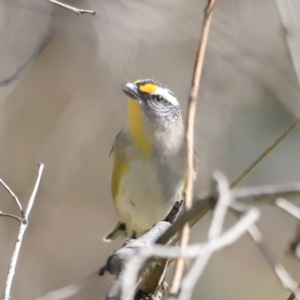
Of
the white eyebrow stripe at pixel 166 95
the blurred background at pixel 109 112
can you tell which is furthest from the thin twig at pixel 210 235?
the white eyebrow stripe at pixel 166 95

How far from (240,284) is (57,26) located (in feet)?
9.33

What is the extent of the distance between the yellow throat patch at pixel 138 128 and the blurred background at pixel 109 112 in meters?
0.31

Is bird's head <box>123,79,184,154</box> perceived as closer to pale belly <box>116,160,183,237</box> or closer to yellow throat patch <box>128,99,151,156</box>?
yellow throat patch <box>128,99,151,156</box>

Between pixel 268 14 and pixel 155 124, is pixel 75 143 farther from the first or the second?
pixel 268 14

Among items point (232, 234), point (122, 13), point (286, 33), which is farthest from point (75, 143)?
point (232, 234)

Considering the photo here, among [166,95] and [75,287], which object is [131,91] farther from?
[75,287]

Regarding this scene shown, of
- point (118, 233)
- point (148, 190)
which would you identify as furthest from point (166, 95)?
point (118, 233)

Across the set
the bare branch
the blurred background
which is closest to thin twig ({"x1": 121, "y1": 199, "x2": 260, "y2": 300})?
the bare branch

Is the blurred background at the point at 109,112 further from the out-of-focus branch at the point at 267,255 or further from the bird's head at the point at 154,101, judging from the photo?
the out-of-focus branch at the point at 267,255

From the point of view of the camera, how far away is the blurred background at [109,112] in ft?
8.96

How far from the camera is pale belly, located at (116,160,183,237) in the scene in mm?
2432

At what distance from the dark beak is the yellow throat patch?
0.03 m

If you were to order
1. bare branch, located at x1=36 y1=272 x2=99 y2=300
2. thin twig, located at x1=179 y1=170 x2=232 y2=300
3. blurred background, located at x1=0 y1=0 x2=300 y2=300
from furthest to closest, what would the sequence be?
1. blurred background, located at x1=0 y1=0 x2=300 y2=300
2. bare branch, located at x1=36 y1=272 x2=99 y2=300
3. thin twig, located at x1=179 y1=170 x2=232 y2=300

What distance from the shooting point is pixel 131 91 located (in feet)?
7.86
